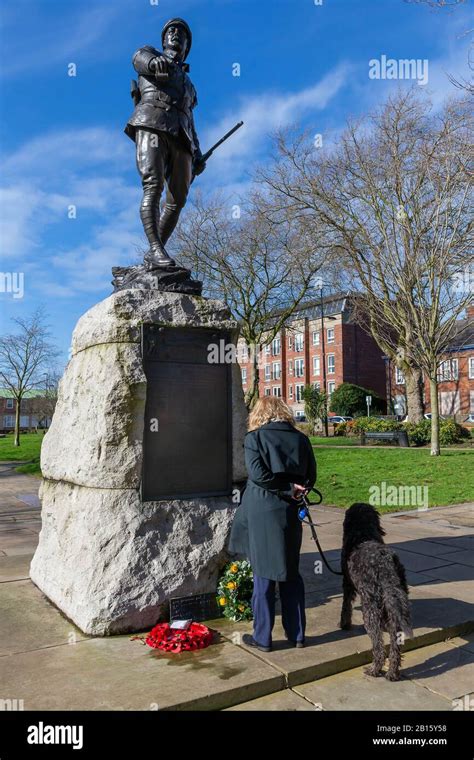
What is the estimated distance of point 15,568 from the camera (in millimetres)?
Result: 6145

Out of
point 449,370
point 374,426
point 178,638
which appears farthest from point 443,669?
point 449,370

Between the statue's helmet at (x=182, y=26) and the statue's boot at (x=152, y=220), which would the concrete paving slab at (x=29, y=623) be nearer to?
the statue's boot at (x=152, y=220)

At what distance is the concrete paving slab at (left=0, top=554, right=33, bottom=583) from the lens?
5.76 metres

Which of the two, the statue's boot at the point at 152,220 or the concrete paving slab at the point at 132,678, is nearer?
the concrete paving slab at the point at 132,678

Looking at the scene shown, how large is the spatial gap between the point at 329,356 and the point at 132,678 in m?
53.1

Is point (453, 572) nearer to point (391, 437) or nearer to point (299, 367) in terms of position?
point (391, 437)

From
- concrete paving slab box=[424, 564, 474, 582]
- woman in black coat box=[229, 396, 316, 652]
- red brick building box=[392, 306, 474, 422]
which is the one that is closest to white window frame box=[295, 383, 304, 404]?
red brick building box=[392, 306, 474, 422]

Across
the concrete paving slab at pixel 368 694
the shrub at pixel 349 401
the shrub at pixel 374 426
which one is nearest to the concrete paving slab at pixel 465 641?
the concrete paving slab at pixel 368 694

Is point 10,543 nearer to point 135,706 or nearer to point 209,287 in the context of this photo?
point 135,706

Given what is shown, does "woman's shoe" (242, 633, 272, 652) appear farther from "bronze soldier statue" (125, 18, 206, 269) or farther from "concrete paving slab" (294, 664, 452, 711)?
"bronze soldier statue" (125, 18, 206, 269)

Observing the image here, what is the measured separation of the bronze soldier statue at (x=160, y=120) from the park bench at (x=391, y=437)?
1934 centimetres

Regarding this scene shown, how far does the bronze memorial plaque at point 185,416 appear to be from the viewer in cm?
448
